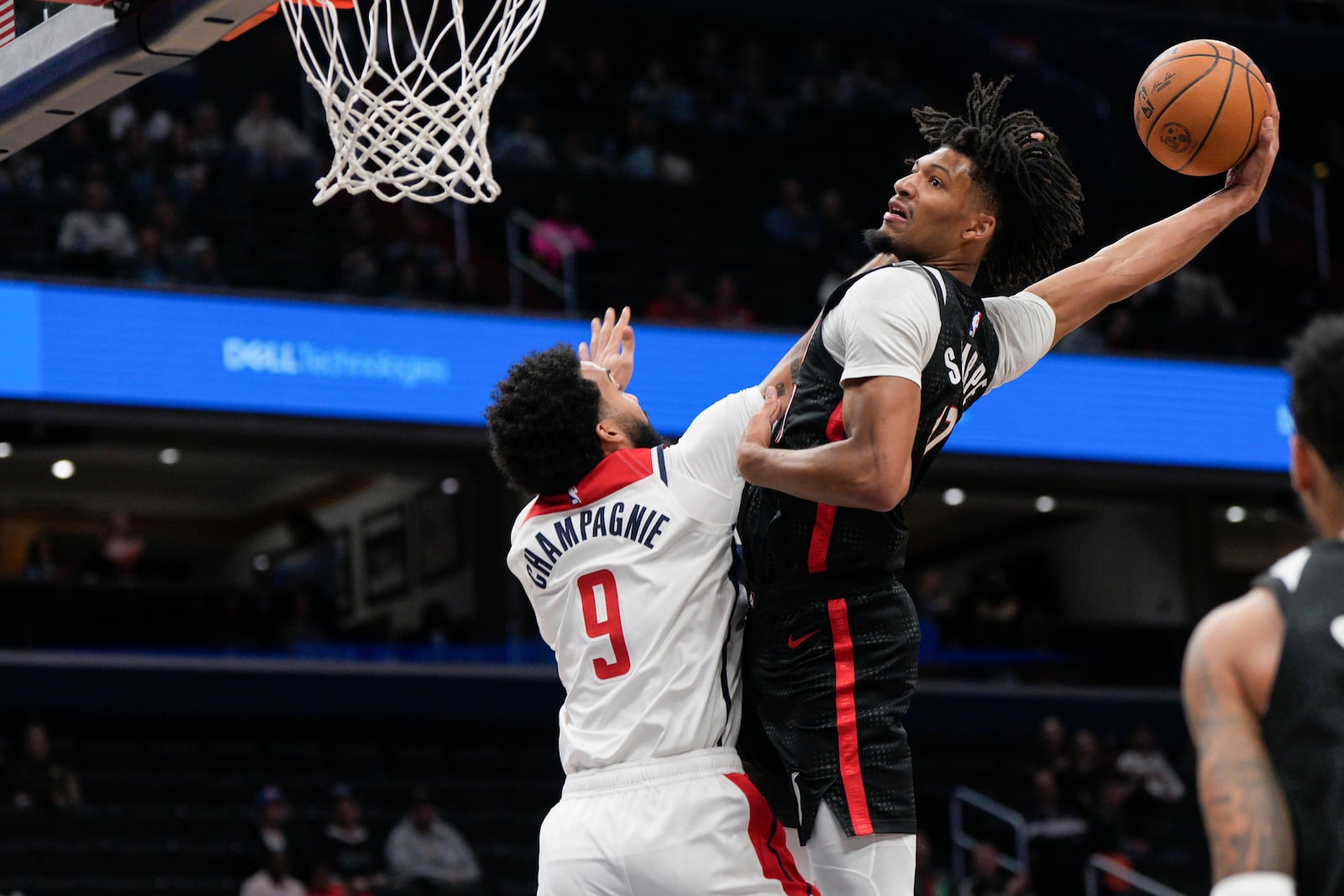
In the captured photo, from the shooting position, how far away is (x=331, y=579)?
1981 cm

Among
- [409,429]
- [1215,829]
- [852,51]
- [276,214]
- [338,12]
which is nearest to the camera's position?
[1215,829]

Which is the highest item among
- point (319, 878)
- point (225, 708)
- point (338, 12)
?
point (338, 12)

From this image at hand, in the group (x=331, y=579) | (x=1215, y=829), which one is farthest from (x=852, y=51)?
(x=1215, y=829)

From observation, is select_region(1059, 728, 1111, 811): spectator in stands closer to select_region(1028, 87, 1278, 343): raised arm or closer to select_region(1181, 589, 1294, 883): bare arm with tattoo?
select_region(1028, 87, 1278, 343): raised arm

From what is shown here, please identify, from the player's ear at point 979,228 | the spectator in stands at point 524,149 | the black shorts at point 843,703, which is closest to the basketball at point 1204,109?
the player's ear at point 979,228

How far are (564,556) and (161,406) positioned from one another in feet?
35.4

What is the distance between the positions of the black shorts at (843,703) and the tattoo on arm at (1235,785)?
1.36 meters

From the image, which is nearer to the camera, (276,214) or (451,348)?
(451,348)

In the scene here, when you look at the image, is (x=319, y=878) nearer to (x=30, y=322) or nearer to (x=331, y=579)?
(x=30, y=322)

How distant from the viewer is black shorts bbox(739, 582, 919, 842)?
4039 mm

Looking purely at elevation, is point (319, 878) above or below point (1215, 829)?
below

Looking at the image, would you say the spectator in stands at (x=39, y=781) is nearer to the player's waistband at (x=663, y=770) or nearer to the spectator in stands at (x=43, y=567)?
the spectator in stands at (x=43, y=567)

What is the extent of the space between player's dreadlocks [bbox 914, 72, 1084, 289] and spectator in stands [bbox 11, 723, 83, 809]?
1063 cm

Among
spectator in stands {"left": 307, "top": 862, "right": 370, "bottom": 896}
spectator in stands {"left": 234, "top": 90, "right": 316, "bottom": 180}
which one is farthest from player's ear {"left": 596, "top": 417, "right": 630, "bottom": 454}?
spectator in stands {"left": 234, "top": 90, "right": 316, "bottom": 180}
